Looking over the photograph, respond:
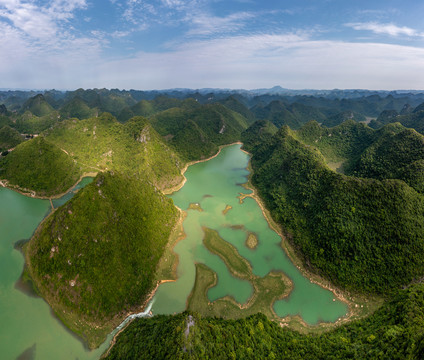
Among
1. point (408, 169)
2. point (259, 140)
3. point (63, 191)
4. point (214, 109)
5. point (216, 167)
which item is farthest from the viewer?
point (214, 109)

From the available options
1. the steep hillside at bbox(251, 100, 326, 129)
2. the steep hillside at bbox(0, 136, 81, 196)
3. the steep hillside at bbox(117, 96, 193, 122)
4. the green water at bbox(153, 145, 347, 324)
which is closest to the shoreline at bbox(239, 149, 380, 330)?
the green water at bbox(153, 145, 347, 324)

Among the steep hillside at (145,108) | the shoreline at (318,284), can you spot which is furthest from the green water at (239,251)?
the steep hillside at (145,108)

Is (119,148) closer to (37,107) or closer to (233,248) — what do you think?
(233,248)

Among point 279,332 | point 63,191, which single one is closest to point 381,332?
point 279,332

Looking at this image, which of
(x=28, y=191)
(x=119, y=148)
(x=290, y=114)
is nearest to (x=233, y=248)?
(x=119, y=148)

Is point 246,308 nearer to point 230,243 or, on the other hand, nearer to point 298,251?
point 230,243
